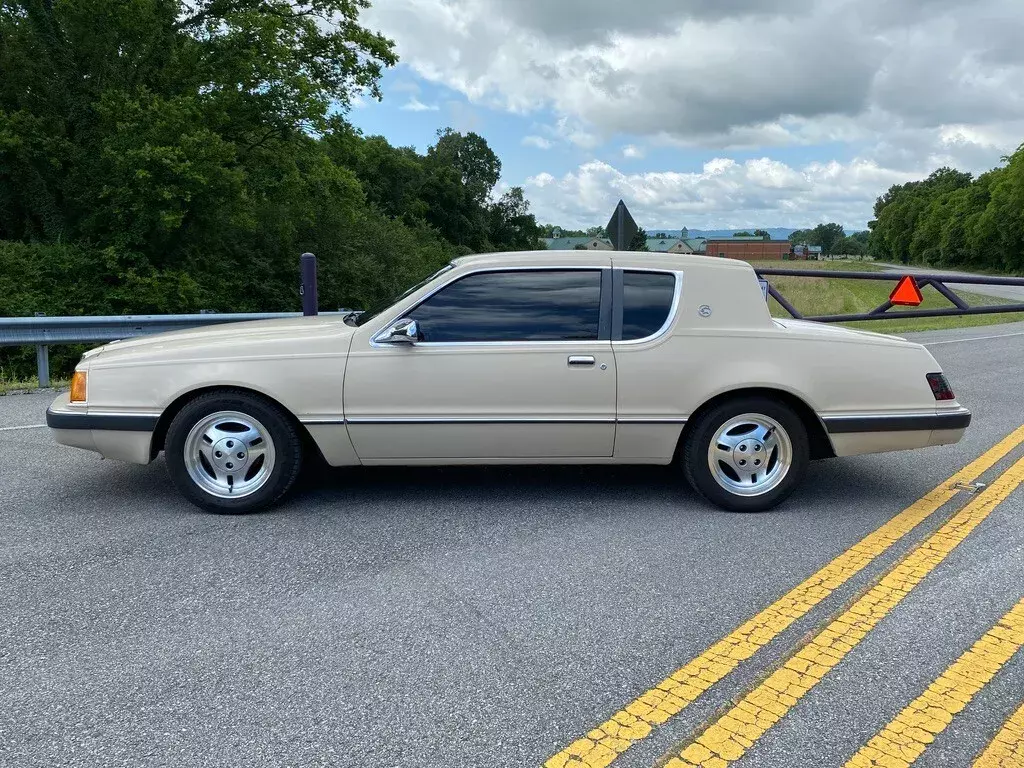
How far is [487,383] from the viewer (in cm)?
456

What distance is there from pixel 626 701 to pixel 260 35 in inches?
797

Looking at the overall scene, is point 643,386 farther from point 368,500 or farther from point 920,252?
point 920,252

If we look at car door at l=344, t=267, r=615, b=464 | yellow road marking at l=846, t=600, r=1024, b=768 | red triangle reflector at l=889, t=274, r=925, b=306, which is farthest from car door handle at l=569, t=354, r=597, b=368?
red triangle reflector at l=889, t=274, r=925, b=306

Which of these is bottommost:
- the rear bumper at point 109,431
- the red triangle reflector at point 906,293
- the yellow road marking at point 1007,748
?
the yellow road marking at point 1007,748

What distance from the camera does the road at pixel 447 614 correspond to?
2504mm

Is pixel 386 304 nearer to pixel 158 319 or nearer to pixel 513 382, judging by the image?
pixel 513 382

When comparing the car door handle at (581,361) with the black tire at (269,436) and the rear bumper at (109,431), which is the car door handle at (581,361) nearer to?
the black tire at (269,436)

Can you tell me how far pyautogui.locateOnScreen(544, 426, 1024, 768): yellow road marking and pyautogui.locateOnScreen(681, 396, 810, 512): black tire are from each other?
556 millimetres

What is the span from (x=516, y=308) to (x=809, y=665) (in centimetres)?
254

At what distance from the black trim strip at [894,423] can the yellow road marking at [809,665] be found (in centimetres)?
61

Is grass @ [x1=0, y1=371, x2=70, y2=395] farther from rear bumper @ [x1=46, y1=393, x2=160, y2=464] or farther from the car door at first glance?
the car door

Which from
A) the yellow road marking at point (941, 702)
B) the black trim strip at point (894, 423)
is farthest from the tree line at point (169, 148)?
the yellow road marking at point (941, 702)

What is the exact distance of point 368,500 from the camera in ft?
16.0

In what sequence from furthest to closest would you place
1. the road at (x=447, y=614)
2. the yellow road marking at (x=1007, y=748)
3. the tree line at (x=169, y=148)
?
the tree line at (x=169, y=148) → the road at (x=447, y=614) → the yellow road marking at (x=1007, y=748)
